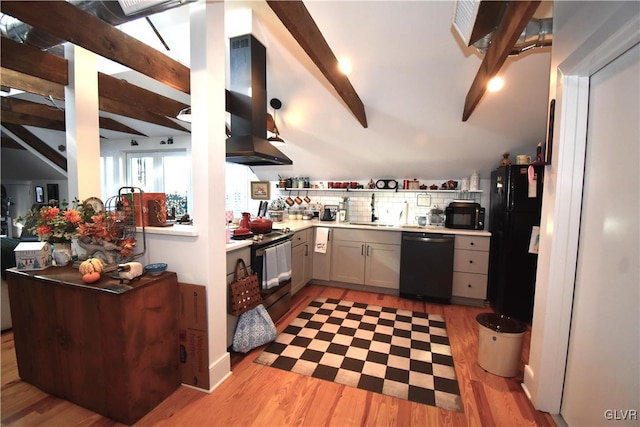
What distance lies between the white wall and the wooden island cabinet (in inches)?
90.5

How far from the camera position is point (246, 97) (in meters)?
2.56

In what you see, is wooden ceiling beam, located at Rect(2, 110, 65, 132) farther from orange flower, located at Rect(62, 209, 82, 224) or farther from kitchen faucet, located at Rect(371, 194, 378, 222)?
kitchen faucet, located at Rect(371, 194, 378, 222)

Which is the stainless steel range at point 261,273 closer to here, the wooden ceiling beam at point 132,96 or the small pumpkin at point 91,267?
the small pumpkin at point 91,267

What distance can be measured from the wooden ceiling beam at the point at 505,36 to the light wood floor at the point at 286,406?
208 centimetres

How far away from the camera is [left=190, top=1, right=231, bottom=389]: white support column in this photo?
172 cm

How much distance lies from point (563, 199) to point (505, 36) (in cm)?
94

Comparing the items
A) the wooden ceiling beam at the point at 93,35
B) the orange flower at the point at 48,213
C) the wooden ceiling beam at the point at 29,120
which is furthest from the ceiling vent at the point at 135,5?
the wooden ceiling beam at the point at 29,120

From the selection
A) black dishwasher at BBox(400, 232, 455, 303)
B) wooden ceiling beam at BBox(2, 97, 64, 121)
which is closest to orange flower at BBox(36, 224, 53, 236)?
wooden ceiling beam at BBox(2, 97, 64, 121)

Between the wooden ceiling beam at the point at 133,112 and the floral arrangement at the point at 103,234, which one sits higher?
the wooden ceiling beam at the point at 133,112

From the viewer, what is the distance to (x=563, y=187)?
5.07 ft

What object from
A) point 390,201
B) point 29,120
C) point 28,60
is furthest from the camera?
point 390,201

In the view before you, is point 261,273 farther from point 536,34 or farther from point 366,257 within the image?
→ point 536,34

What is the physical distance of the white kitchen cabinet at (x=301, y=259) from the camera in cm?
324

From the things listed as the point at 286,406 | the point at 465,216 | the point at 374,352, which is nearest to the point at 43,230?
the point at 286,406
